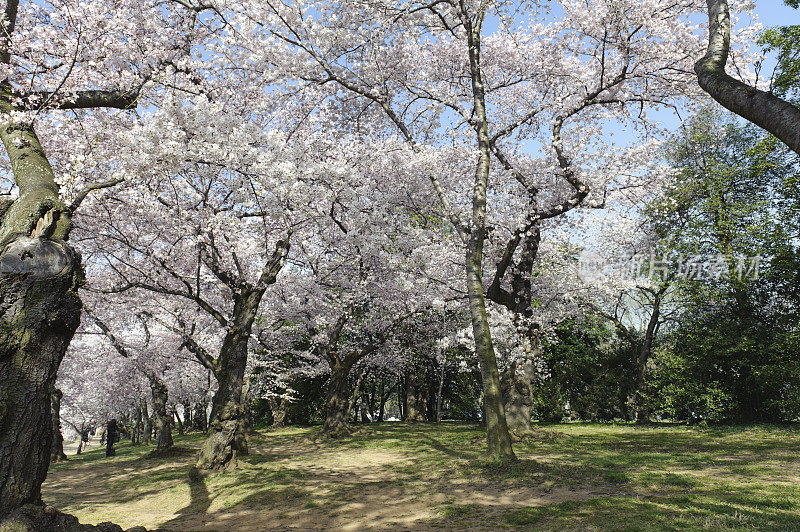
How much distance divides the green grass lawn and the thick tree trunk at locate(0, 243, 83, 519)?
3.61 metres

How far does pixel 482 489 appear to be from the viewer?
7867mm

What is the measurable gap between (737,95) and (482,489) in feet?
22.8

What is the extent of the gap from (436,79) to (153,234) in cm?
1068

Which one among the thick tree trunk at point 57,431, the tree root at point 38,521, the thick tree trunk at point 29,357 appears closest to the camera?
the tree root at point 38,521

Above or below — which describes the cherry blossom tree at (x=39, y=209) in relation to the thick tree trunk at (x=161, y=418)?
above

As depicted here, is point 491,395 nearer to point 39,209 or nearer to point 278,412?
point 39,209

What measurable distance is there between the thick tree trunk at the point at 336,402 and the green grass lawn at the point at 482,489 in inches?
174

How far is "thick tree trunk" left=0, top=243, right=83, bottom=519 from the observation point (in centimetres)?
409

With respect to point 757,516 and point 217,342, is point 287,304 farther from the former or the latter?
point 757,516

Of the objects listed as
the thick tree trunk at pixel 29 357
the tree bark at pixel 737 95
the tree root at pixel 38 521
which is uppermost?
the tree bark at pixel 737 95

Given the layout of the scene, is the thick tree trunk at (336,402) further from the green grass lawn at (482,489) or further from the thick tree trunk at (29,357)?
the thick tree trunk at (29,357)

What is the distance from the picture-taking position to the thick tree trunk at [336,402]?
1862cm

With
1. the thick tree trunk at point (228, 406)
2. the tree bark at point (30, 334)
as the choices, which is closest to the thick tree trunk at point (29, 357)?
the tree bark at point (30, 334)

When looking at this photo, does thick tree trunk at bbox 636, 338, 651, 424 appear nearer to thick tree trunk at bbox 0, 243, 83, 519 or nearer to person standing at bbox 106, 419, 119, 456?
thick tree trunk at bbox 0, 243, 83, 519
